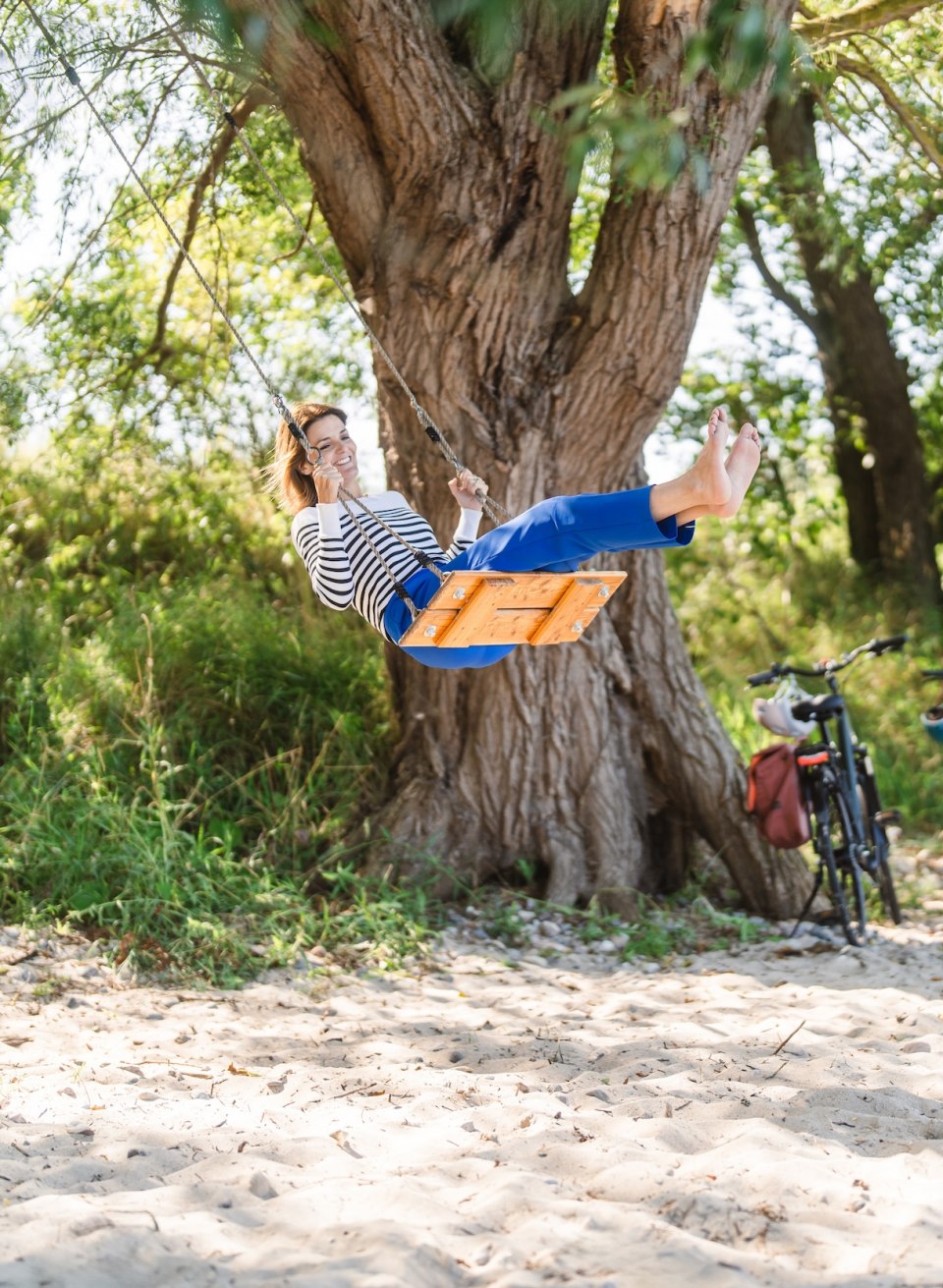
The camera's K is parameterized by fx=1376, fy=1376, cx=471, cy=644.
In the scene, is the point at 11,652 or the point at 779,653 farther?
the point at 779,653

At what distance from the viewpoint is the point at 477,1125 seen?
327 centimetres

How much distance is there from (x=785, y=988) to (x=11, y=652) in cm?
398

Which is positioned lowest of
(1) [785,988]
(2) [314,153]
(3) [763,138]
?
(1) [785,988]

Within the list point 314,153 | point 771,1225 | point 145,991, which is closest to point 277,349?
point 314,153

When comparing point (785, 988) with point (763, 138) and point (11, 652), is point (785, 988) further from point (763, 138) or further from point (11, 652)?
point (763, 138)

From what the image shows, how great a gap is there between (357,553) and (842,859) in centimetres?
253

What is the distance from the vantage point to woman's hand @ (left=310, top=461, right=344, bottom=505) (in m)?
4.01

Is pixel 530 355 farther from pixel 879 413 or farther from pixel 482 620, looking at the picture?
pixel 879 413

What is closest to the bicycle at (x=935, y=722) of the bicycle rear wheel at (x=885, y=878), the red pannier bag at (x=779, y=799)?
the red pannier bag at (x=779, y=799)

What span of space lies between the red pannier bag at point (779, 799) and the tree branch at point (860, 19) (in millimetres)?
2924

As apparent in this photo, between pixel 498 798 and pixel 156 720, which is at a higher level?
pixel 156 720

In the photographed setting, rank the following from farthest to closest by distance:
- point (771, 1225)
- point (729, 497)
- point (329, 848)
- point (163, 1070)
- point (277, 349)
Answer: point (277, 349), point (329, 848), point (163, 1070), point (729, 497), point (771, 1225)

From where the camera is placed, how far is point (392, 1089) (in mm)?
3666

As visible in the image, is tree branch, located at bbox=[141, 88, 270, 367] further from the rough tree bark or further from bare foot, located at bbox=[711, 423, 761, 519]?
bare foot, located at bbox=[711, 423, 761, 519]
